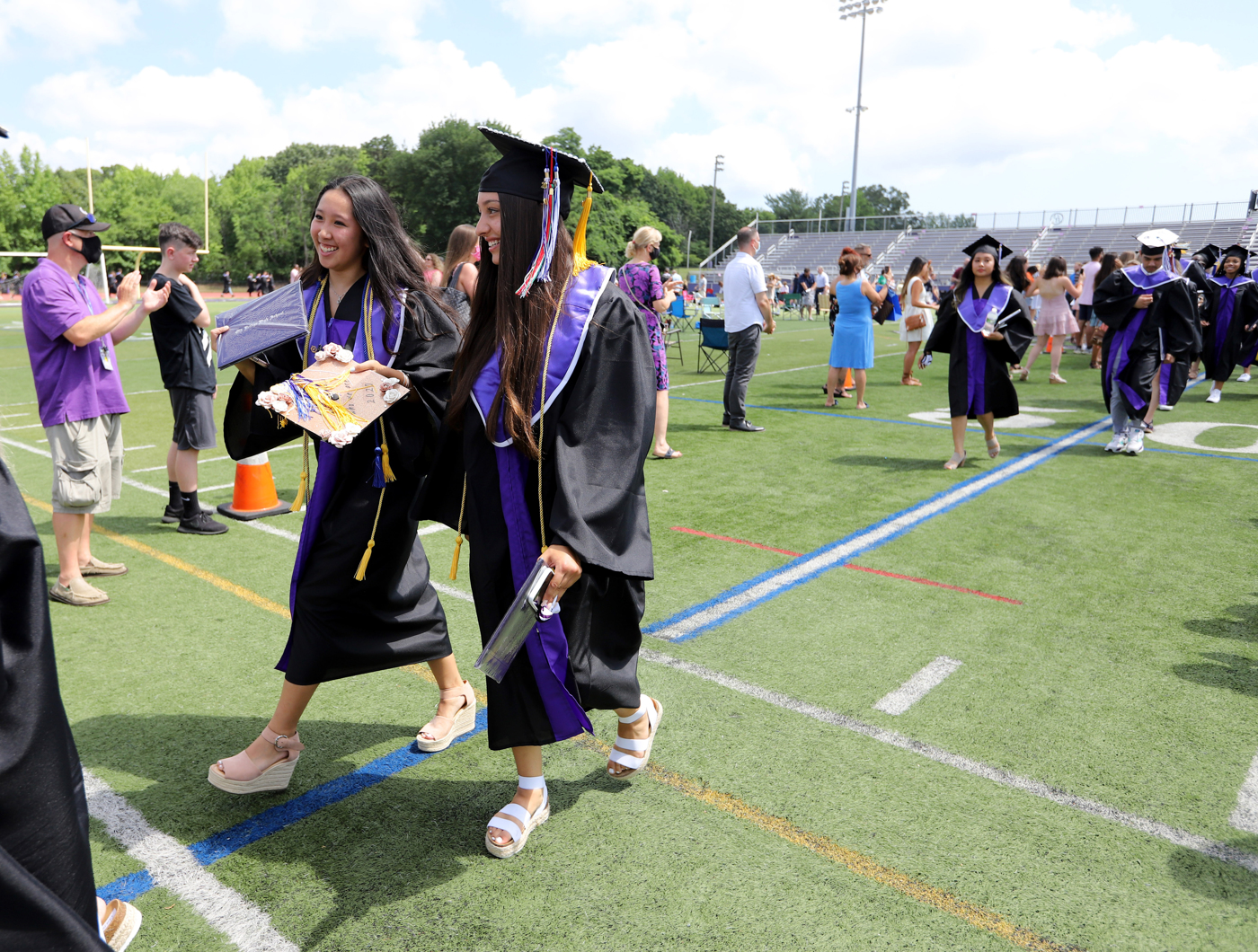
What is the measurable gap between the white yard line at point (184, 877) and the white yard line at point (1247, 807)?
9.23 feet

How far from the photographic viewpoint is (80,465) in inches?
173

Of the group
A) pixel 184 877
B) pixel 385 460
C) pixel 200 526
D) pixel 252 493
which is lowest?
pixel 184 877

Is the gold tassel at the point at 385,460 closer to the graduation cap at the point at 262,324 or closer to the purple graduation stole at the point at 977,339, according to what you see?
the graduation cap at the point at 262,324

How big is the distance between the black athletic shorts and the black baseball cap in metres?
1.45

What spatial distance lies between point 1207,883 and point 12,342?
23916 millimetres

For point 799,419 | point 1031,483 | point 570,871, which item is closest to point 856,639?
point 570,871

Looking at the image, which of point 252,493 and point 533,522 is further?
point 252,493

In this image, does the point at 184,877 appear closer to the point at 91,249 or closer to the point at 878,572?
the point at 91,249

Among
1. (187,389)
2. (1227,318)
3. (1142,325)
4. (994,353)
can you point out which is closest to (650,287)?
(994,353)

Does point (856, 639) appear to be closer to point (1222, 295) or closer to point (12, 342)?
point (1222, 295)

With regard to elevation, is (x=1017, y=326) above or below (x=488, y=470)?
above

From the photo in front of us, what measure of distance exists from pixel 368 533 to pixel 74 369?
264 centimetres

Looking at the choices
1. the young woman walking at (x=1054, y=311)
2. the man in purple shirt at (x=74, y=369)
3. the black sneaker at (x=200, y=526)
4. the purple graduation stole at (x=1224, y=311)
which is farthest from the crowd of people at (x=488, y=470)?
the young woman walking at (x=1054, y=311)

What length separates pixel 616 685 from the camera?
2.58 m
